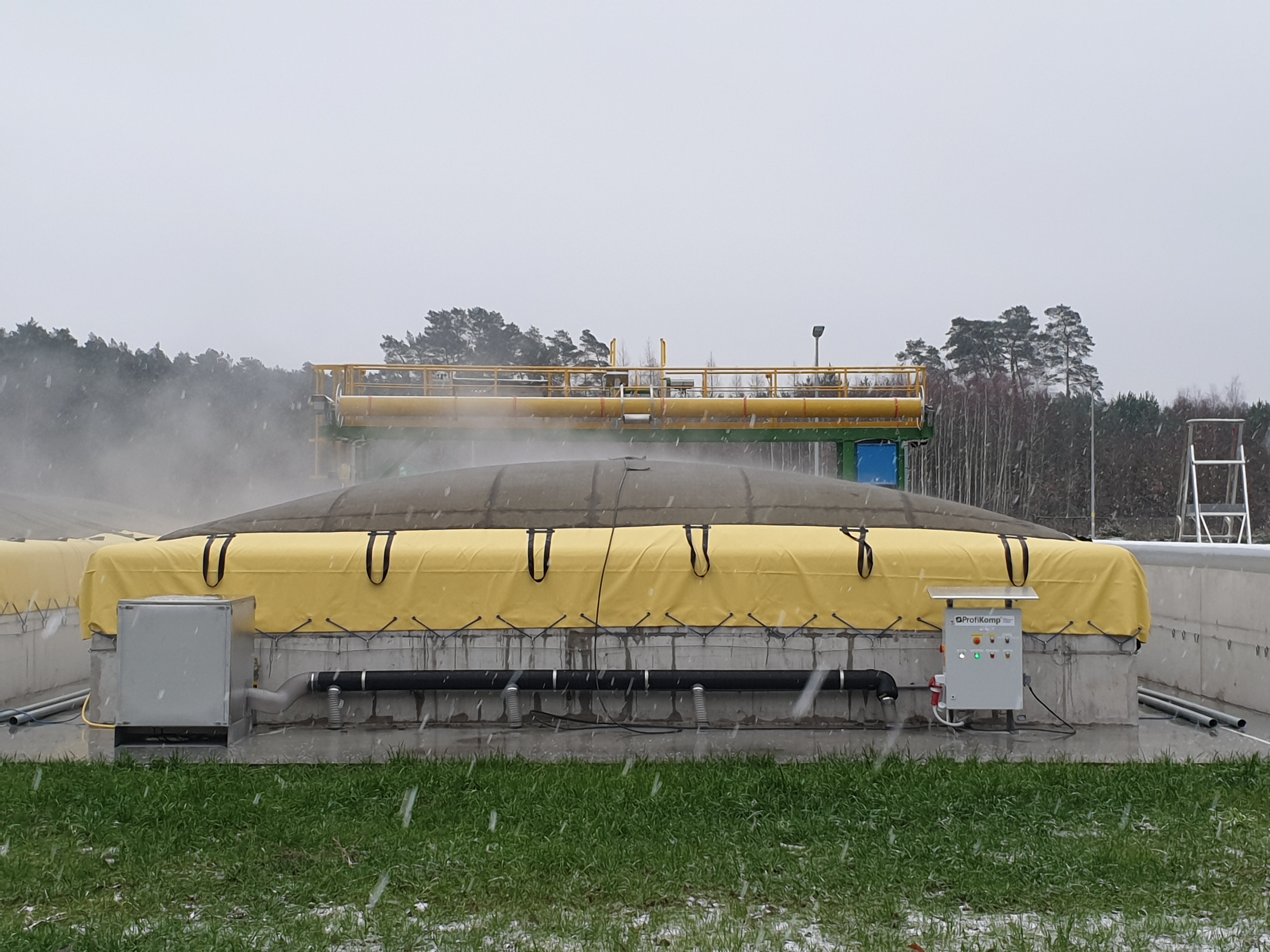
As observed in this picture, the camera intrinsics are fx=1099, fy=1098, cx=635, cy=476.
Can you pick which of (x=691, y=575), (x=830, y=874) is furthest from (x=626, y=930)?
(x=691, y=575)

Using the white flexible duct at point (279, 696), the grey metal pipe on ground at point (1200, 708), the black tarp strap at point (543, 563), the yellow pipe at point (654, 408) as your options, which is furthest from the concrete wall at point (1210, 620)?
the white flexible duct at point (279, 696)

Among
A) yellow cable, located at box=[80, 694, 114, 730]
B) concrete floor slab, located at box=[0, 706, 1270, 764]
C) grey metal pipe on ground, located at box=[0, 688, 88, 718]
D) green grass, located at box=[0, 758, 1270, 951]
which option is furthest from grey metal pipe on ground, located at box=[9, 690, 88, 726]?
green grass, located at box=[0, 758, 1270, 951]

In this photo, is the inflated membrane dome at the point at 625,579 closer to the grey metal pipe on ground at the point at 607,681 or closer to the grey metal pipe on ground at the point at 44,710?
the grey metal pipe on ground at the point at 607,681

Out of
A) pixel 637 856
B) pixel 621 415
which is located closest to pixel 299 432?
pixel 621 415

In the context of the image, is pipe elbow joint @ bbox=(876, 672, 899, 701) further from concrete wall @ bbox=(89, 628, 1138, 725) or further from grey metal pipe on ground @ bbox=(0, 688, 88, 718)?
grey metal pipe on ground @ bbox=(0, 688, 88, 718)

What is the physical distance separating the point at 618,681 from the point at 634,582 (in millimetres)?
877

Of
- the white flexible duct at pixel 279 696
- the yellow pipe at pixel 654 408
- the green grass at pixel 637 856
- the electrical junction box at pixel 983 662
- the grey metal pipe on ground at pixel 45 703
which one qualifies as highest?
the yellow pipe at pixel 654 408

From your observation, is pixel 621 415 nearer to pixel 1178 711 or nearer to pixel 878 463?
pixel 878 463

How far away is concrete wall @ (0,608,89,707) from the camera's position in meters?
11.5

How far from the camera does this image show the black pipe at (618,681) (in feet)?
31.5

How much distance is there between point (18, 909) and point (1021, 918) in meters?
4.60

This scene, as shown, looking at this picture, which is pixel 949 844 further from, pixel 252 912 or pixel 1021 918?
pixel 252 912

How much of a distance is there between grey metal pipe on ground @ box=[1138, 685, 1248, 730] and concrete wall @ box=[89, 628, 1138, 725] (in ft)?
3.00

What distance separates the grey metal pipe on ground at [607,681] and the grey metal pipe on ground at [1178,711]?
2.81 meters
